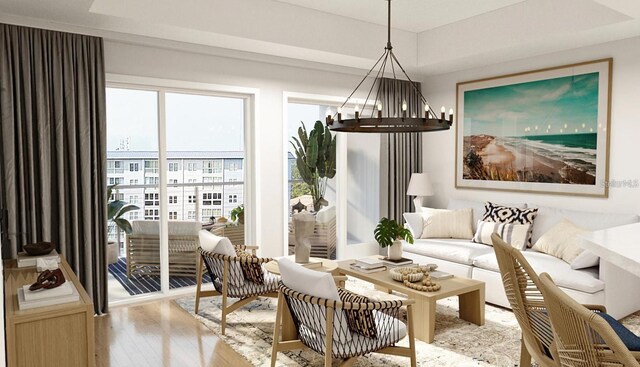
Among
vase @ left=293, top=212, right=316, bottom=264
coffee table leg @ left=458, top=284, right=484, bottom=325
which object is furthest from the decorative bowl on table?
vase @ left=293, top=212, right=316, bottom=264

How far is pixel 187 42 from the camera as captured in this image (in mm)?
4504

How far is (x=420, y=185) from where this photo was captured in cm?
596

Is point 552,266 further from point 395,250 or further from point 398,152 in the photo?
point 398,152

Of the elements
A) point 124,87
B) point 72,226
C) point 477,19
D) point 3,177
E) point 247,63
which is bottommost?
point 72,226

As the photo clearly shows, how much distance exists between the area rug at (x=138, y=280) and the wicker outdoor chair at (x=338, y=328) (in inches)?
86.1

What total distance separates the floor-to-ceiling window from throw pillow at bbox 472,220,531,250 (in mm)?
2617

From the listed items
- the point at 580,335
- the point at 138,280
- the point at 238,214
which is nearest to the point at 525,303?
the point at 580,335

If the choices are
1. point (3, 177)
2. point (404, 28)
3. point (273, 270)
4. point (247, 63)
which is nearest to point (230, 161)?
point (247, 63)

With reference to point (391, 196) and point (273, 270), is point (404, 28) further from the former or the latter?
point (273, 270)

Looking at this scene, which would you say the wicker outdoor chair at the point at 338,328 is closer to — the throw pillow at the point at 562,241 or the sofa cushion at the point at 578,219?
the throw pillow at the point at 562,241

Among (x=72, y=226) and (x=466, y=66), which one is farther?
(x=466, y=66)

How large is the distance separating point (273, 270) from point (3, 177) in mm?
2189

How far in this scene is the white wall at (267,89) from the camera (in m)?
4.65

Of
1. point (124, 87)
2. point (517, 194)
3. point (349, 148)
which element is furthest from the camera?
point (349, 148)
